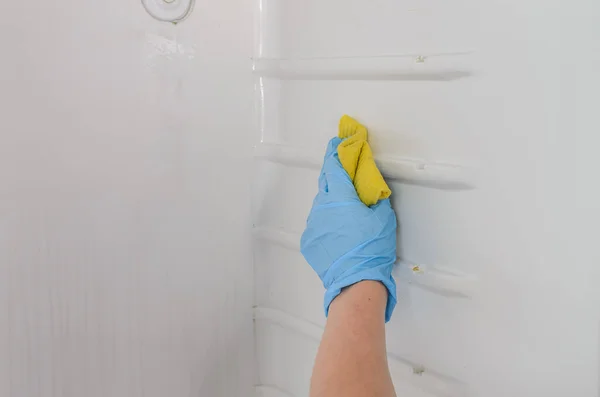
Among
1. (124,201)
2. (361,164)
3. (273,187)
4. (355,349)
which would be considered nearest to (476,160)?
(361,164)

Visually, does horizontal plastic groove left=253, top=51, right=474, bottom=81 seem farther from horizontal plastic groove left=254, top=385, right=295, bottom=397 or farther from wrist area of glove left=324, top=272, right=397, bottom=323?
horizontal plastic groove left=254, top=385, right=295, bottom=397

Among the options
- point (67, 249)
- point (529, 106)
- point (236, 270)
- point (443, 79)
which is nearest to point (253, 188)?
point (236, 270)

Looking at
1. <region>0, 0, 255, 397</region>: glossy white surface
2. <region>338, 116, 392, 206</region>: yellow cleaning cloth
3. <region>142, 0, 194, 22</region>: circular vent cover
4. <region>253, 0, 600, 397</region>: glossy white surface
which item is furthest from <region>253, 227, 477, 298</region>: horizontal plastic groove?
<region>142, 0, 194, 22</region>: circular vent cover

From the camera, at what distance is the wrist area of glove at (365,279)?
92cm

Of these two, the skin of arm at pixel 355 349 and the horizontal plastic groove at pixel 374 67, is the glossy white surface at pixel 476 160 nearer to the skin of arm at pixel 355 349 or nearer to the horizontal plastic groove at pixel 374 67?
the horizontal plastic groove at pixel 374 67

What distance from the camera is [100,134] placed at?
3.56ft

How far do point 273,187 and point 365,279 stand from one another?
0.45m

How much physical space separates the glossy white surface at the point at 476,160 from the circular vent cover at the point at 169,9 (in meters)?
0.21

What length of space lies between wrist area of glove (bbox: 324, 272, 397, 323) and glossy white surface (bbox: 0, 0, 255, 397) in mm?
432

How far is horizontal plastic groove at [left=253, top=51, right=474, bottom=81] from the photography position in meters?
0.88

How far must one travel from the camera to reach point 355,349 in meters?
0.83

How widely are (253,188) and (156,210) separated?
10.0 inches

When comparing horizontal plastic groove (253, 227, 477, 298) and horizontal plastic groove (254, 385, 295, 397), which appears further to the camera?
horizontal plastic groove (254, 385, 295, 397)

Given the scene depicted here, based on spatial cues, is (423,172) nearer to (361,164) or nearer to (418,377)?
(361,164)
